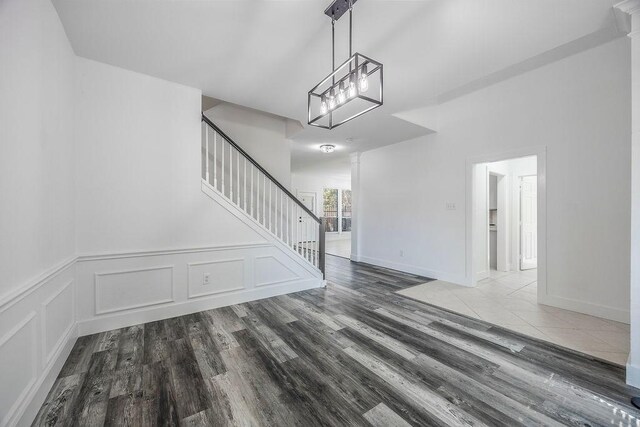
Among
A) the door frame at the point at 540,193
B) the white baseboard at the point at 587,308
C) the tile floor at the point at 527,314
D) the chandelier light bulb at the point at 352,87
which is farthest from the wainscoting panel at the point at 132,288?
the white baseboard at the point at 587,308

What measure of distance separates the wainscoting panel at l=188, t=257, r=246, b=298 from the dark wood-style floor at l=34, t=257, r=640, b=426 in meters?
0.37

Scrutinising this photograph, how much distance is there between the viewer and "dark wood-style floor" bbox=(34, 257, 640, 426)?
1.51m

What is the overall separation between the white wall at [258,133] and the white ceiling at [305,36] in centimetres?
127

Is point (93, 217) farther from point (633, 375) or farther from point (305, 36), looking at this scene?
point (633, 375)

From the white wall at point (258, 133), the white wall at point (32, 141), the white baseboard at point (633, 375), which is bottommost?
the white baseboard at point (633, 375)

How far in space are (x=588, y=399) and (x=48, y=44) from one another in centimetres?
444

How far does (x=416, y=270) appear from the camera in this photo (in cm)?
486

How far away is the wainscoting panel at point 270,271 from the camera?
3.52 meters

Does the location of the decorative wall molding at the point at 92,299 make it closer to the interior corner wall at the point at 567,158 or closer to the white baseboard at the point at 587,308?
the interior corner wall at the point at 567,158

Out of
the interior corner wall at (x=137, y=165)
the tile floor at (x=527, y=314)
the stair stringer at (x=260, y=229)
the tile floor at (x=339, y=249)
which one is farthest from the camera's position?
the tile floor at (x=339, y=249)

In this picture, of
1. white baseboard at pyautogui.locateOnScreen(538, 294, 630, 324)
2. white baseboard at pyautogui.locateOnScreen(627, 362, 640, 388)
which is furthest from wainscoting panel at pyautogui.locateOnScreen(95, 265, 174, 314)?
white baseboard at pyautogui.locateOnScreen(538, 294, 630, 324)

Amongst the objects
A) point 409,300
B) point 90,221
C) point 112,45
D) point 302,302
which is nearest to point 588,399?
point 409,300

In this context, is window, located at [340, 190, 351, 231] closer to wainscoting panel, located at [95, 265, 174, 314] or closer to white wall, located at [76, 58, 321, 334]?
white wall, located at [76, 58, 321, 334]

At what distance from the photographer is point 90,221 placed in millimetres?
2484
